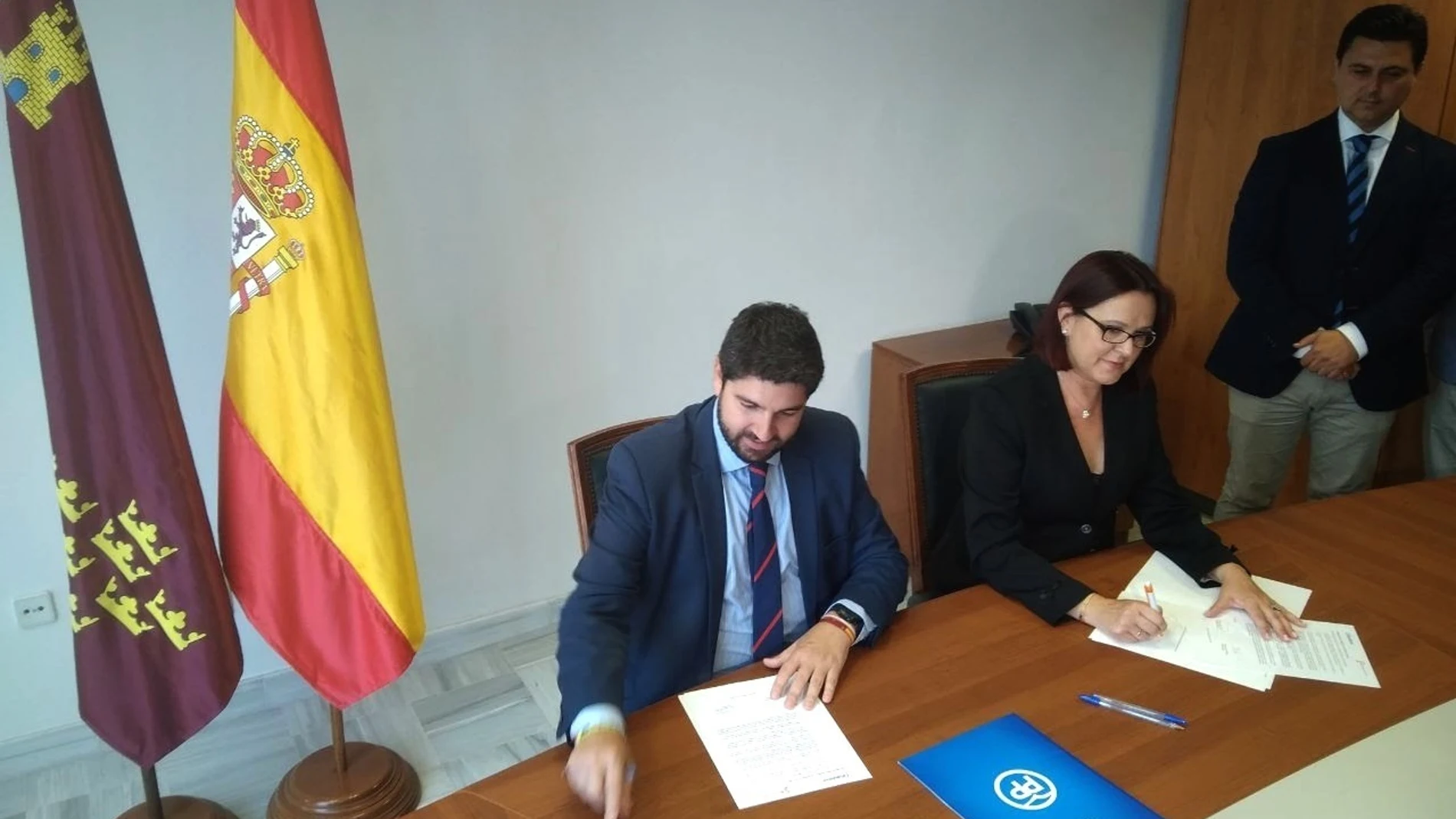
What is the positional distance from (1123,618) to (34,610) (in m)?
2.34

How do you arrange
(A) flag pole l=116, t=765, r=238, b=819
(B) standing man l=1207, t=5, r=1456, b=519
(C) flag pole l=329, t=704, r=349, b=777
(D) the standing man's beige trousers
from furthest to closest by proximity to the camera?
1. (D) the standing man's beige trousers
2. (B) standing man l=1207, t=5, r=1456, b=519
3. (C) flag pole l=329, t=704, r=349, b=777
4. (A) flag pole l=116, t=765, r=238, b=819

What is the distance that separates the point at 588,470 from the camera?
1604 millimetres

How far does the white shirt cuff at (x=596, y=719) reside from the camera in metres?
1.17

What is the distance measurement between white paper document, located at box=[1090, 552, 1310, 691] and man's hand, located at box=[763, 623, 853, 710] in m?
0.43

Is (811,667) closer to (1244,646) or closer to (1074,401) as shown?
(1244,646)

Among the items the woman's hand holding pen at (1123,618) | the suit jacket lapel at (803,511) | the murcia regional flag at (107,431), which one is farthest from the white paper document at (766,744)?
the murcia regional flag at (107,431)

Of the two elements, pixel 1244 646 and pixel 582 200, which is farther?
pixel 582 200

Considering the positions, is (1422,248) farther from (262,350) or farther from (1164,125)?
(262,350)

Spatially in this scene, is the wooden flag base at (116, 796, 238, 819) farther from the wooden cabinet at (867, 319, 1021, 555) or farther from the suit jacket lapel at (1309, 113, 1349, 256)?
the suit jacket lapel at (1309, 113, 1349, 256)

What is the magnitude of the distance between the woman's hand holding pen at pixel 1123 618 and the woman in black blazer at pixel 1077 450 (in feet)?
0.38

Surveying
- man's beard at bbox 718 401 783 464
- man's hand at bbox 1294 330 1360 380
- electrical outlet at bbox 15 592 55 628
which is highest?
man's beard at bbox 718 401 783 464

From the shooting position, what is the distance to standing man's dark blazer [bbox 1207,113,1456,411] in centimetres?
244

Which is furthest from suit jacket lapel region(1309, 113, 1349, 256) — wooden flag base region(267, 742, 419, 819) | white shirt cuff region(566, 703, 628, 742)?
wooden flag base region(267, 742, 419, 819)

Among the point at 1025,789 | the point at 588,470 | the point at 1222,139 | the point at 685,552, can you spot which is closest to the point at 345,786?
the point at 588,470
